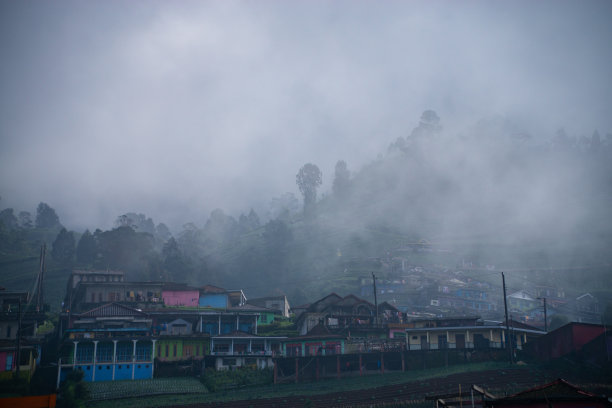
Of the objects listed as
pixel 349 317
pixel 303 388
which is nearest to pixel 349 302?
pixel 349 317

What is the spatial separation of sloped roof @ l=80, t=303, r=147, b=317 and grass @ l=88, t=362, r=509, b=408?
642 inches

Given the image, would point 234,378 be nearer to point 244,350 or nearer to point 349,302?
point 244,350

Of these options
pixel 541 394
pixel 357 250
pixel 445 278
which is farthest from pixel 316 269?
pixel 541 394

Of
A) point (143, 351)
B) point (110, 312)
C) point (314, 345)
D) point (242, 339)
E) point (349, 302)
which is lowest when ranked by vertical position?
point (143, 351)

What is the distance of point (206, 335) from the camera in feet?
203

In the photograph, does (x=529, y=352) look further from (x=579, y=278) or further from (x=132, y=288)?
(x=579, y=278)

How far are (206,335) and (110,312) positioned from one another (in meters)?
12.0

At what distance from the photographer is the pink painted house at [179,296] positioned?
85.6m

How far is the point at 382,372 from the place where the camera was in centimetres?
5862

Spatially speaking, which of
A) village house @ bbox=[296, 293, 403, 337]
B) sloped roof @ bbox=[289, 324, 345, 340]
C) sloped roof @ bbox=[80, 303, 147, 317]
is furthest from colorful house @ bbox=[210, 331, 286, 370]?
sloped roof @ bbox=[80, 303, 147, 317]

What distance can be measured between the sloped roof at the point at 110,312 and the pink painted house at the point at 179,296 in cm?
2103

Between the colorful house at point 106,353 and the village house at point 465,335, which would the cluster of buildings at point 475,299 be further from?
the colorful house at point 106,353

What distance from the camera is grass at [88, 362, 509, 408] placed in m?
47.6

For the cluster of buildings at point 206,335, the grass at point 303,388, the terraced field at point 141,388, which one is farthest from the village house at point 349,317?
the terraced field at point 141,388
